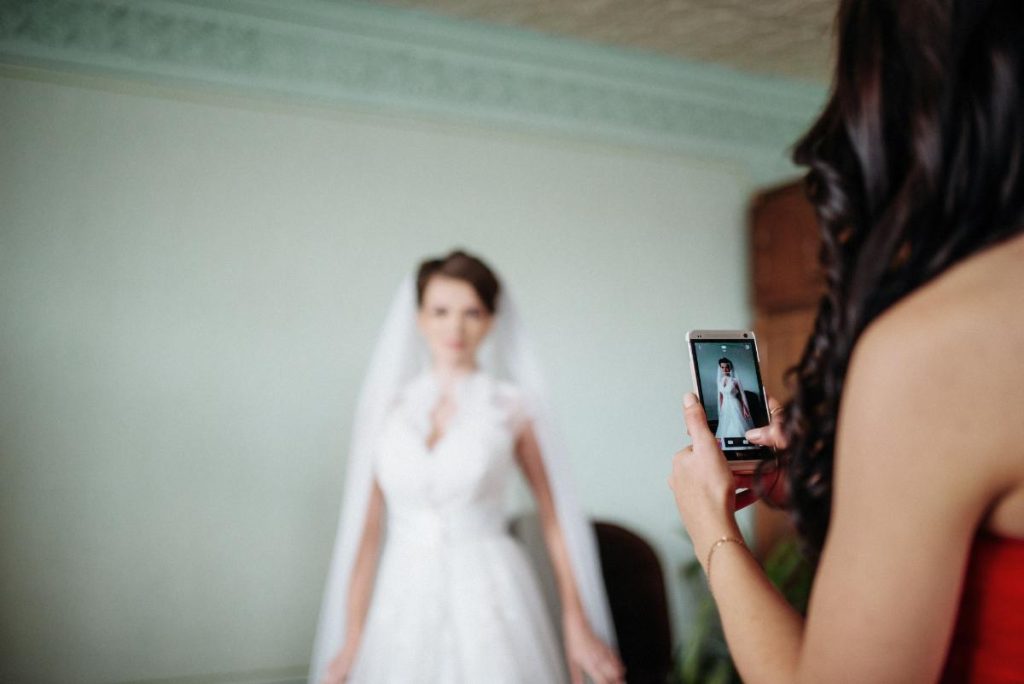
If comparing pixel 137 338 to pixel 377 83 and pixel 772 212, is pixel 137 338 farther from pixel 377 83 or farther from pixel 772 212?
pixel 772 212

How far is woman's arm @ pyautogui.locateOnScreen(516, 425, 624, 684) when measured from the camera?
208cm

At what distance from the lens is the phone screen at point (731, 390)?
942mm

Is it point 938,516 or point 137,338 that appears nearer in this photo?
point 938,516

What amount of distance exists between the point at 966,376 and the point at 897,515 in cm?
10

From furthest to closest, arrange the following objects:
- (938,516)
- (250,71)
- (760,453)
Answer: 1. (250,71)
2. (760,453)
3. (938,516)

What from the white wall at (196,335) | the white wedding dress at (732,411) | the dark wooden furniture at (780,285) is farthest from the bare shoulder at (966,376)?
the dark wooden furniture at (780,285)

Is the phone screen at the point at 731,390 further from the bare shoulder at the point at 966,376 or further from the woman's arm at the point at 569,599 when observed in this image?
the woman's arm at the point at 569,599

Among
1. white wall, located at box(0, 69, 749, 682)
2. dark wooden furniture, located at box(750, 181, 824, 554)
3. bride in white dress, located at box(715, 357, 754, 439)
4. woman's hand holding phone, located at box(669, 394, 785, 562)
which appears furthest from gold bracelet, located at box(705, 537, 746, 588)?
dark wooden furniture, located at box(750, 181, 824, 554)

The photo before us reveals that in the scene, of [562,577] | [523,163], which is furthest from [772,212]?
[562,577]

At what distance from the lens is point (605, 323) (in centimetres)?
332

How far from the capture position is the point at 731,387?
98 cm

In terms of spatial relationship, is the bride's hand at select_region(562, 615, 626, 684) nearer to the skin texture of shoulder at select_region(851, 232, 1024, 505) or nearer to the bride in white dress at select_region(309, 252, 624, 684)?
the bride in white dress at select_region(309, 252, 624, 684)

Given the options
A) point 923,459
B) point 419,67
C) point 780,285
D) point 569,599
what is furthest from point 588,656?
point 419,67

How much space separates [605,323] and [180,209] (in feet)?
5.74
